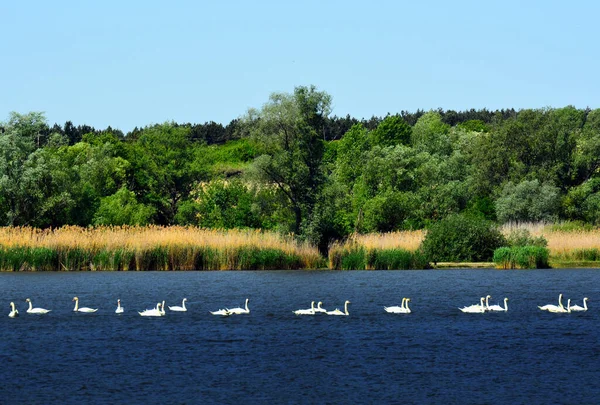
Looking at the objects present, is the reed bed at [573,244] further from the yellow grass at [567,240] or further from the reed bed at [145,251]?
the reed bed at [145,251]

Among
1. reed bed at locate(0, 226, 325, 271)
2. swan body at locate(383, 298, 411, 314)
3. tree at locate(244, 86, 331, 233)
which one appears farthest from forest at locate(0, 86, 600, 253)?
swan body at locate(383, 298, 411, 314)

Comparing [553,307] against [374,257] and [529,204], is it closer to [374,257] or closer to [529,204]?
[374,257]

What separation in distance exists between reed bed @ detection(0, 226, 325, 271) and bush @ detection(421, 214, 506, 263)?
10164mm

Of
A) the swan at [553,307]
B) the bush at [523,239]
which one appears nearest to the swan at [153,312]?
the swan at [553,307]

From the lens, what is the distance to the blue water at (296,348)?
29.2m

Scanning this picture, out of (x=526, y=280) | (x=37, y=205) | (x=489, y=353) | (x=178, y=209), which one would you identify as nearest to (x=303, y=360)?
(x=489, y=353)

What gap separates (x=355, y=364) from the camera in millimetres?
33938

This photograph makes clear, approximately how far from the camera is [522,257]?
73.3 m

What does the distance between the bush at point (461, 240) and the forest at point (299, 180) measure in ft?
25.2

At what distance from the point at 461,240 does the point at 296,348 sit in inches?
1637

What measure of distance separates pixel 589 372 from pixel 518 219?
6730 centimetres

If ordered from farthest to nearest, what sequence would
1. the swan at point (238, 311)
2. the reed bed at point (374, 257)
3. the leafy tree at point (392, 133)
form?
the leafy tree at point (392, 133) < the reed bed at point (374, 257) < the swan at point (238, 311)

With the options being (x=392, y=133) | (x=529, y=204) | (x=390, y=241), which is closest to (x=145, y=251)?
(x=390, y=241)

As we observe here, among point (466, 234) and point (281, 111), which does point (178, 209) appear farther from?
point (466, 234)
